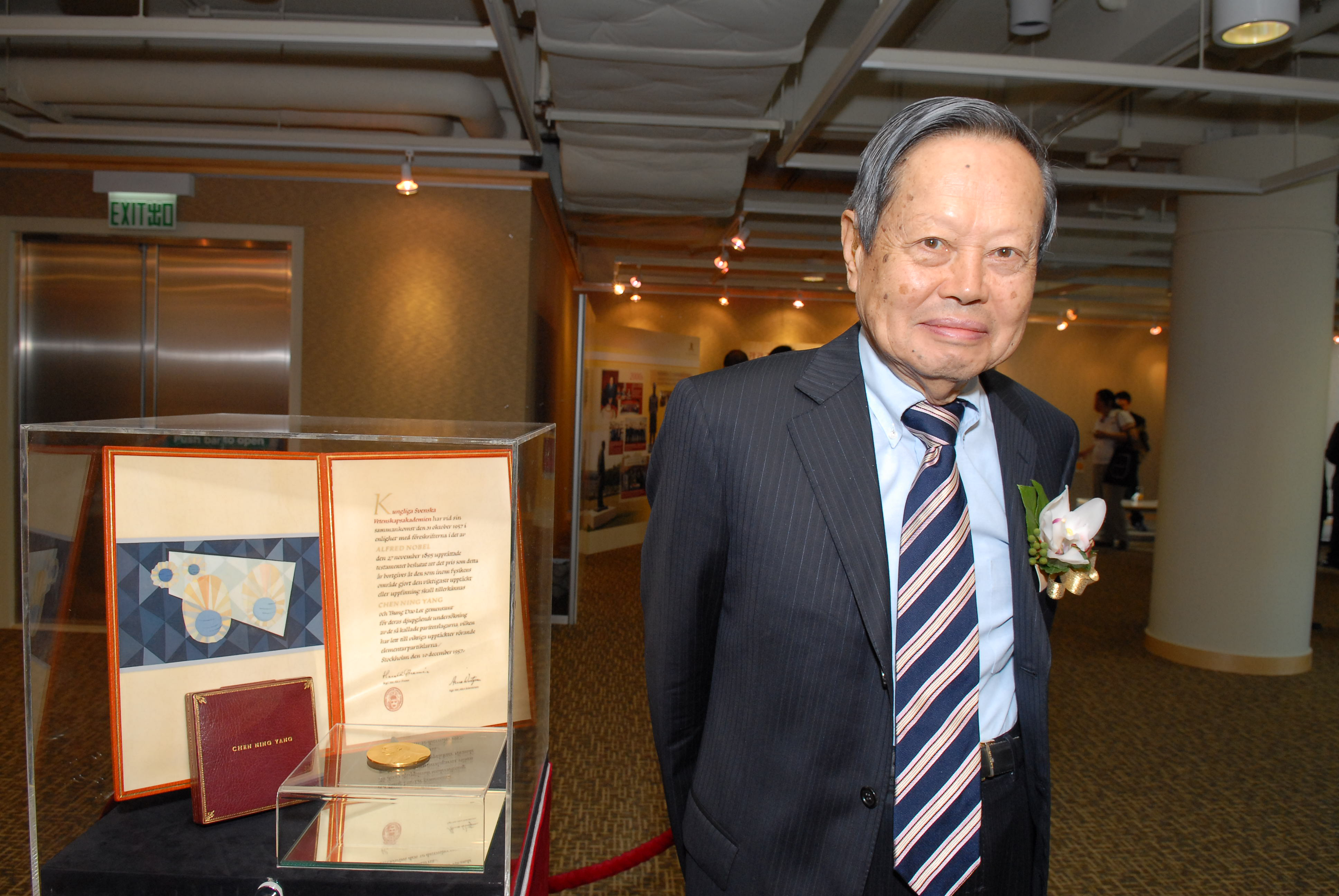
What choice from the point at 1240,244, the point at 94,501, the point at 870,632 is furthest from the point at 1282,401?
the point at 94,501

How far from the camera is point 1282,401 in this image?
17.1ft

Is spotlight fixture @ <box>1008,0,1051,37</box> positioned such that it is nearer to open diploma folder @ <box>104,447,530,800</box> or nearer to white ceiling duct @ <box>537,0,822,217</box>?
white ceiling duct @ <box>537,0,822,217</box>

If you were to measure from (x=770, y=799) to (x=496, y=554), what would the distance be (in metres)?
0.53

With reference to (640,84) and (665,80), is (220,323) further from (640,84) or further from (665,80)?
(665,80)

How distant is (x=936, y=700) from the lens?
3.85 ft

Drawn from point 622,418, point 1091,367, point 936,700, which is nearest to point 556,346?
point 622,418

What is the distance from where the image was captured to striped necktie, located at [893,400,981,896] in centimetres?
117

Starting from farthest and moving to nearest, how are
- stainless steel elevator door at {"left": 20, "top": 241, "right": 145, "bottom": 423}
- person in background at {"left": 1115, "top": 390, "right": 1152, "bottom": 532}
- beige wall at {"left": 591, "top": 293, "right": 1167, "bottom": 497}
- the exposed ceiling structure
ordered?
beige wall at {"left": 591, "top": 293, "right": 1167, "bottom": 497} → person in background at {"left": 1115, "top": 390, "right": 1152, "bottom": 532} → stainless steel elevator door at {"left": 20, "top": 241, "right": 145, "bottom": 423} → the exposed ceiling structure

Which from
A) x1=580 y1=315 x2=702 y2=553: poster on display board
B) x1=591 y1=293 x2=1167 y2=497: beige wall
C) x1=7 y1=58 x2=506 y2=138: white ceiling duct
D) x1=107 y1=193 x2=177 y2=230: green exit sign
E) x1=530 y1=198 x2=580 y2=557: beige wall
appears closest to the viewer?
x1=7 y1=58 x2=506 y2=138: white ceiling duct

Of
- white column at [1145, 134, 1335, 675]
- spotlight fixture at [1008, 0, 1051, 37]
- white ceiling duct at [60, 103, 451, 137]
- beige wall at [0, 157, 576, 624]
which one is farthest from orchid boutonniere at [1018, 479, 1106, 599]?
white column at [1145, 134, 1335, 675]

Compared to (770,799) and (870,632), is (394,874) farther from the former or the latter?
(870,632)

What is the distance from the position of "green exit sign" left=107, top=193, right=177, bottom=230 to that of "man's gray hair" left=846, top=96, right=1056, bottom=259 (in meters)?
5.58

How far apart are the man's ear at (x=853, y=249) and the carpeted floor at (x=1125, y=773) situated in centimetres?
225

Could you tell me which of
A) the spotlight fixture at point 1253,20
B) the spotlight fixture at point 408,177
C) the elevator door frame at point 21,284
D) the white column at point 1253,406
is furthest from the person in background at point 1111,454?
the elevator door frame at point 21,284
